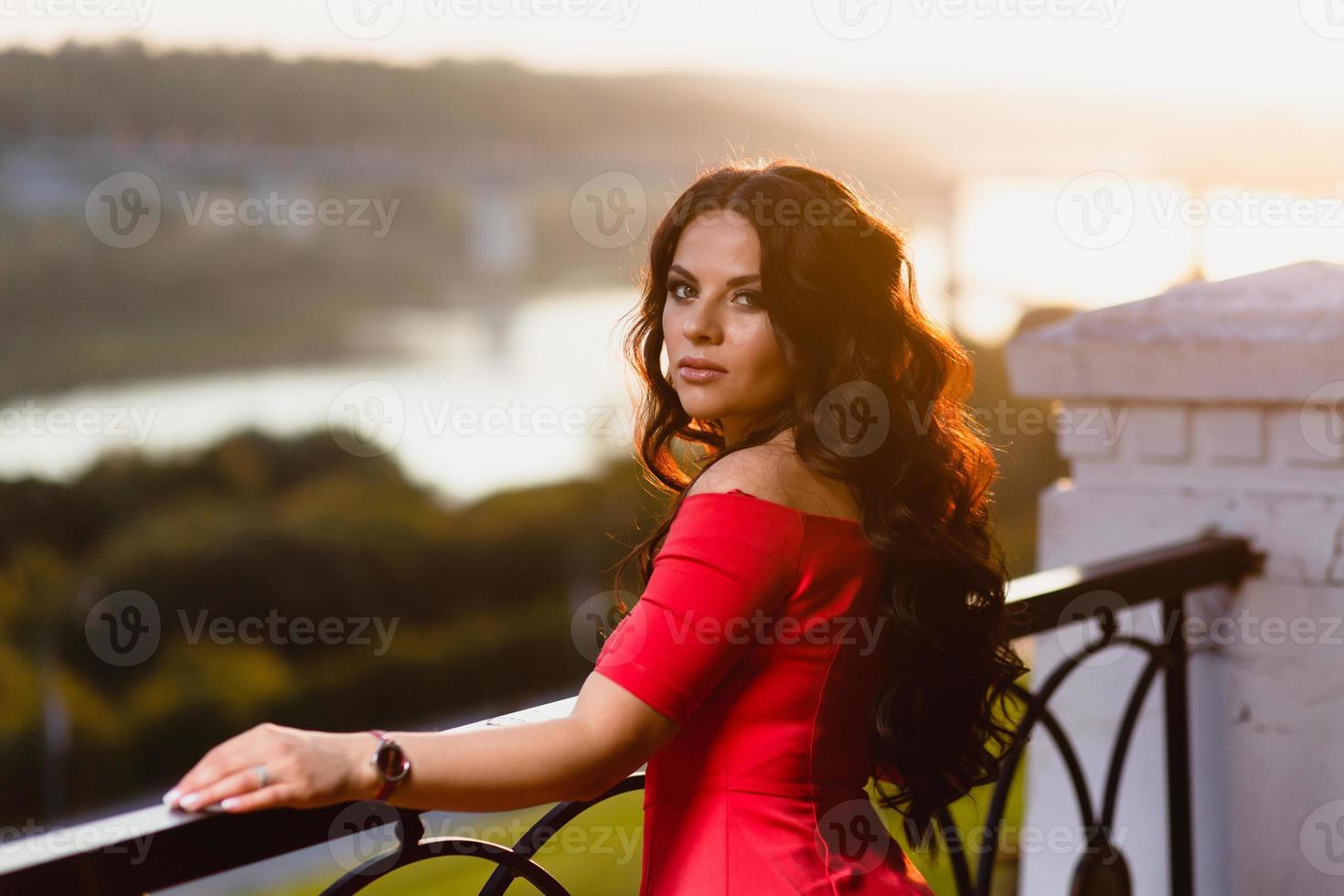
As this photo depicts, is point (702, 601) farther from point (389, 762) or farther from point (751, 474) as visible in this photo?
point (389, 762)

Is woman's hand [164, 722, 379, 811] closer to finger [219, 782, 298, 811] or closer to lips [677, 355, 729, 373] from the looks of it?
finger [219, 782, 298, 811]

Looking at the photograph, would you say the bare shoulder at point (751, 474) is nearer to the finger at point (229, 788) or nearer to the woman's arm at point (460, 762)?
the woman's arm at point (460, 762)

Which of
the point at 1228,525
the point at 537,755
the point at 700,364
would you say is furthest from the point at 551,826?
the point at 1228,525

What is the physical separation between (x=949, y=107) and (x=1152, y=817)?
10744 millimetres

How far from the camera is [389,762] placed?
1.01 m

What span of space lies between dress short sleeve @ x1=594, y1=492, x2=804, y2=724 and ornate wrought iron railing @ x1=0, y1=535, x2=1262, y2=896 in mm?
117

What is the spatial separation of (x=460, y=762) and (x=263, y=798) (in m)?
0.17

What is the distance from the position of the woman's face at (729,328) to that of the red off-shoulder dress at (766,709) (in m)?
0.16

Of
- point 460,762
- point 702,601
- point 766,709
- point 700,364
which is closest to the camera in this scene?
point 460,762

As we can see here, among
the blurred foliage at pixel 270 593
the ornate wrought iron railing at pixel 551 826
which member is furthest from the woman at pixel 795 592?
the blurred foliage at pixel 270 593

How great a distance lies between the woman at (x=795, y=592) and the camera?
1184 mm

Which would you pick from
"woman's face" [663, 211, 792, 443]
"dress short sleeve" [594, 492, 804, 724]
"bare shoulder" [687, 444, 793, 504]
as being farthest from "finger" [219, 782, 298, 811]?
"woman's face" [663, 211, 792, 443]

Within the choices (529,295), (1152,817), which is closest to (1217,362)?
(1152,817)

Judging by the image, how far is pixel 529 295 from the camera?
1386 cm
